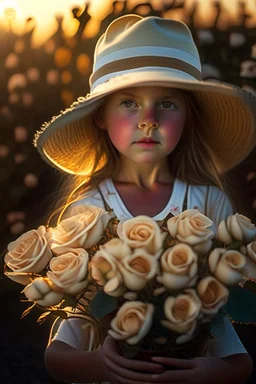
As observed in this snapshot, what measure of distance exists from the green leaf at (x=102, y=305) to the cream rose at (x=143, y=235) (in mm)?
133

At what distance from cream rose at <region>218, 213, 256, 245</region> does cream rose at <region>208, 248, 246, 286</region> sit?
5 cm

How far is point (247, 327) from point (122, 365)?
2.30 m

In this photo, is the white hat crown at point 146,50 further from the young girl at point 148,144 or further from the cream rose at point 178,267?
the cream rose at point 178,267

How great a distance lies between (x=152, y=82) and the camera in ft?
6.38

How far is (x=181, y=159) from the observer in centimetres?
223

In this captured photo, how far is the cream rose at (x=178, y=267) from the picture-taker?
1647 mm

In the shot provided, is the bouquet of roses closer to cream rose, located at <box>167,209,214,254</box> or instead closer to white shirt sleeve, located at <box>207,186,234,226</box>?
cream rose, located at <box>167,209,214,254</box>

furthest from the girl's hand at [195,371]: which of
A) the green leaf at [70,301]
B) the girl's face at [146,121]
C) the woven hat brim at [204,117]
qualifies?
the woven hat brim at [204,117]

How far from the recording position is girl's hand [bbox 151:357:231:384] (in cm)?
174

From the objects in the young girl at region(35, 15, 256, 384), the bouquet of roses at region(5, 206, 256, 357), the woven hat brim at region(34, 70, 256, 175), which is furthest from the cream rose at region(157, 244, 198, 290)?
the woven hat brim at region(34, 70, 256, 175)

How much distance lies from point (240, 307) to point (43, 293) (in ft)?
1.47

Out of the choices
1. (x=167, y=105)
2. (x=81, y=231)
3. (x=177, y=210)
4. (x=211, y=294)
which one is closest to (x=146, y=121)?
(x=167, y=105)

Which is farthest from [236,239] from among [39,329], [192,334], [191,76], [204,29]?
[39,329]

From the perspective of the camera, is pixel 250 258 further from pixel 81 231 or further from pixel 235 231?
pixel 81 231
